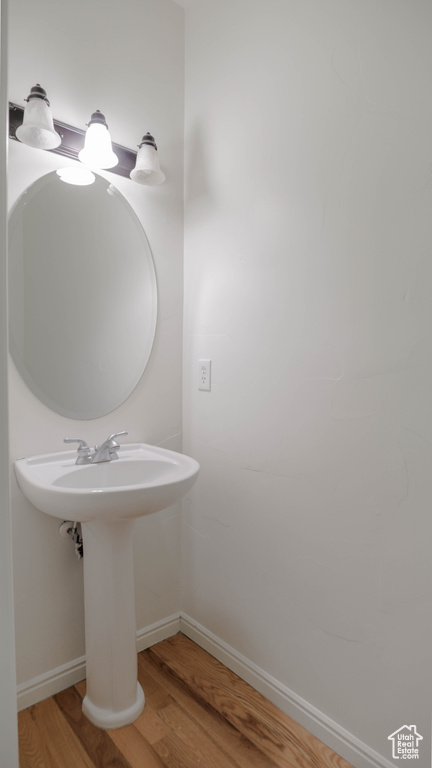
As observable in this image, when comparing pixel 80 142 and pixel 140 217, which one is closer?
pixel 80 142

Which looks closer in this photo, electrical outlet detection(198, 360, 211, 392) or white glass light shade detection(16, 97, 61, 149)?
white glass light shade detection(16, 97, 61, 149)

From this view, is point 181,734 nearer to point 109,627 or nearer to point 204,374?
point 109,627

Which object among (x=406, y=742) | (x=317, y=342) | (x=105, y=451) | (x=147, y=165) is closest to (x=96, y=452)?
(x=105, y=451)

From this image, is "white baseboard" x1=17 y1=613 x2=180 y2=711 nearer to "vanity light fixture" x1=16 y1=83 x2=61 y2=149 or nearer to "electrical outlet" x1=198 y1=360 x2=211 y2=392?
A: "electrical outlet" x1=198 y1=360 x2=211 y2=392

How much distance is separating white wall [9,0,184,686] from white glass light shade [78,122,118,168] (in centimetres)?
11

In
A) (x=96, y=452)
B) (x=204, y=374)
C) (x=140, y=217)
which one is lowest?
(x=96, y=452)

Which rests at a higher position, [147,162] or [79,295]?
[147,162]

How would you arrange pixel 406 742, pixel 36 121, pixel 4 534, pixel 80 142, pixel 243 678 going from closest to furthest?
1. pixel 4 534
2. pixel 406 742
3. pixel 36 121
4. pixel 80 142
5. pixel 243 678

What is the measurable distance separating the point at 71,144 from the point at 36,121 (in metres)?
0.20

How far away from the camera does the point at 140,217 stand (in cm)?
157

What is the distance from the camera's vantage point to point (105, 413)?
4.90 feet

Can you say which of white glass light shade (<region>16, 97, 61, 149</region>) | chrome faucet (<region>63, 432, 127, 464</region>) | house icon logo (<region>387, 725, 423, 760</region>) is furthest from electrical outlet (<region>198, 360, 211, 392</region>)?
house icon logo (<region>387, 725, 423, 760</region>)

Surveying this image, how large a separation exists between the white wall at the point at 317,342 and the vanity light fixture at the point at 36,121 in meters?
0.62

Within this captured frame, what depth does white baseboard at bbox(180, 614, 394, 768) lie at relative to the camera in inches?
44.2
